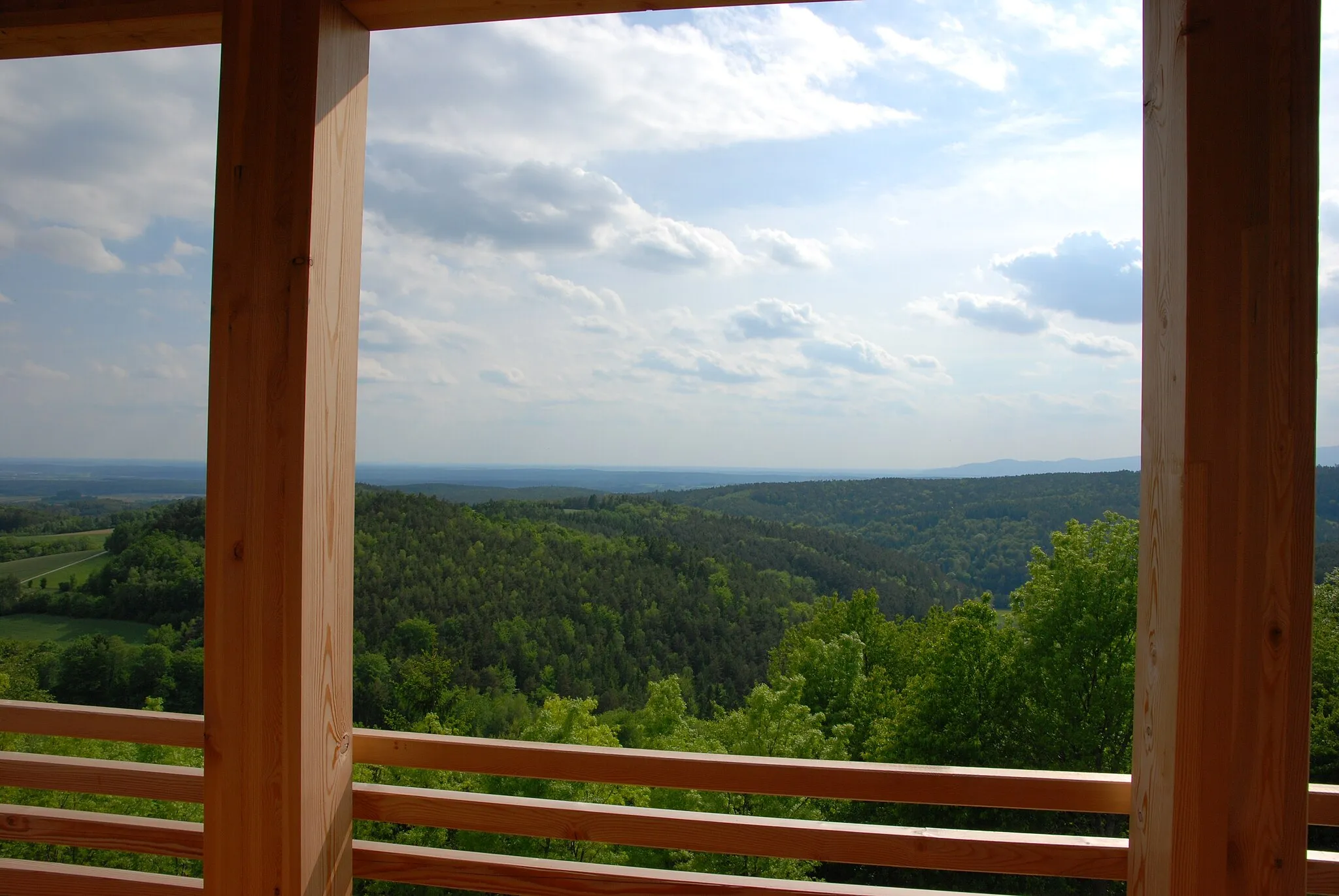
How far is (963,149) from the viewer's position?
2873 millimetres

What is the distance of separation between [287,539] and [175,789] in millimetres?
680

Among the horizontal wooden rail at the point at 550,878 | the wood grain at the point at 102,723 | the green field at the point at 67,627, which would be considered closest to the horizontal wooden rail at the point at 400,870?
the horizontal wooden rail at the point at 550,878

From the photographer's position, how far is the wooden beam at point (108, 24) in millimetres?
1215

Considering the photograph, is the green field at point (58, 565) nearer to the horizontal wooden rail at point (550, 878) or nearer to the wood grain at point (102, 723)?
the wood grain at point (102, 723)

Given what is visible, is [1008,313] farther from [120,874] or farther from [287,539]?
[120,874]

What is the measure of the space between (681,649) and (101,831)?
3.41 metres

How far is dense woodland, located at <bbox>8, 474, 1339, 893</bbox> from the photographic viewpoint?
10.2ft

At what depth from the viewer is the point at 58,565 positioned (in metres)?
2.95

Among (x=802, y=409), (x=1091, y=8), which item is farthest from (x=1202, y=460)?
(x=802, y=409)

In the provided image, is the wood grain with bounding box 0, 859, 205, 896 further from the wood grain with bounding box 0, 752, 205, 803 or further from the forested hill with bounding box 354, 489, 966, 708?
the forested hill with bounding box 354, 489, 966, 708

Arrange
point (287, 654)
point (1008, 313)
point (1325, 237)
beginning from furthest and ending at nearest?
point (1008, 313) → point (1325, 237) → point (287, 654)

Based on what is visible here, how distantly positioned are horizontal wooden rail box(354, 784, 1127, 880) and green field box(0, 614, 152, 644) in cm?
255

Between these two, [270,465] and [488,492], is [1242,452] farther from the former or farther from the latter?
[488,492]

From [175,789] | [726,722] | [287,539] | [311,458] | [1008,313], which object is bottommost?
[726,722]
